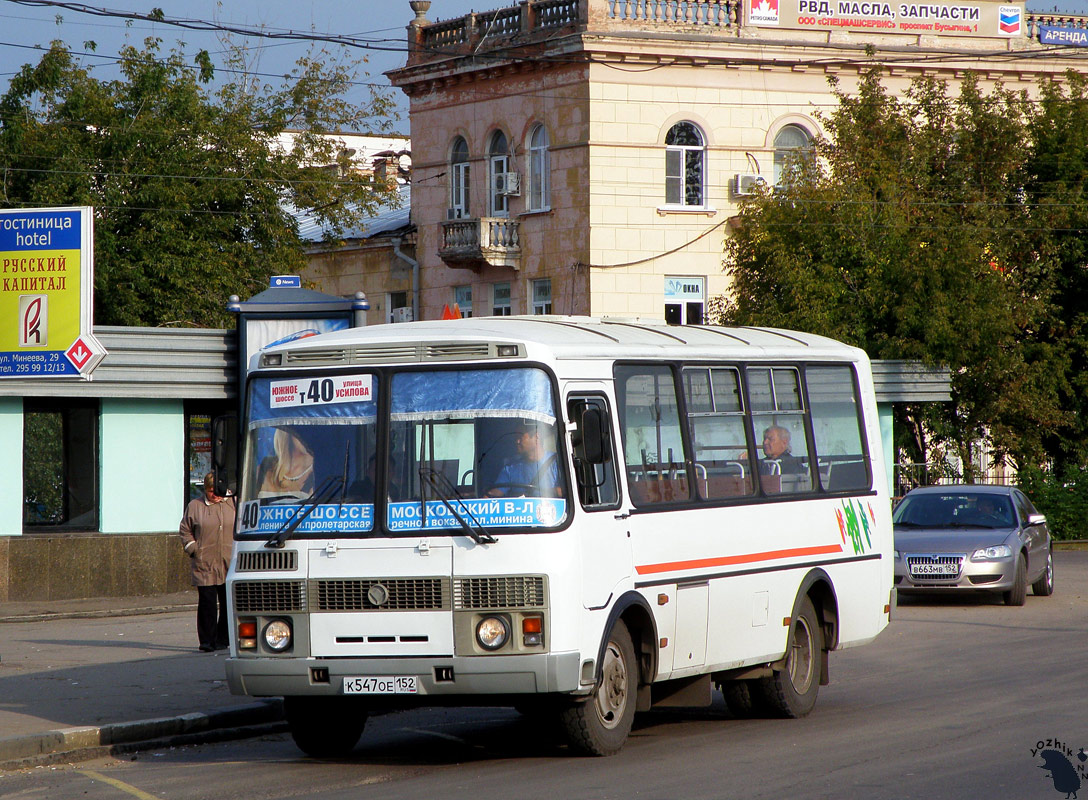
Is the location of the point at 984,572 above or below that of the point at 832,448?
below

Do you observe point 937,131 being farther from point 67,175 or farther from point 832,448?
point 832,448

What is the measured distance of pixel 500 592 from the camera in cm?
955

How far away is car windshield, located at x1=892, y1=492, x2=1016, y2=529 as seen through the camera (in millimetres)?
21641

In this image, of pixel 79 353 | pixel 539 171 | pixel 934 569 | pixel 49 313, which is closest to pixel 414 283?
pixel 539 171

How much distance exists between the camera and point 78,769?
10531 mm

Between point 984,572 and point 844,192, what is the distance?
1321 centimetres

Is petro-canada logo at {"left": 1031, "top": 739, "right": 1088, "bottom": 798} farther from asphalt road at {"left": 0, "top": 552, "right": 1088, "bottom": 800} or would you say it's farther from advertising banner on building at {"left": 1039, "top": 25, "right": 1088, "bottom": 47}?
advertising banner on building at {"left": 1039, "top": 25, "right": 1088, "bottom": 47}

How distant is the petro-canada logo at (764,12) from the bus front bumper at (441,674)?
30.7 m

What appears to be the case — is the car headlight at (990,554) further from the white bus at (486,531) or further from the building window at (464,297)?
the building window at (464,297)

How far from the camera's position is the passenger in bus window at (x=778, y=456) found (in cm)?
1212

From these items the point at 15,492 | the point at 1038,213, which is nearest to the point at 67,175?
the point at 15,492

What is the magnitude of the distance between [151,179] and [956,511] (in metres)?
17.1

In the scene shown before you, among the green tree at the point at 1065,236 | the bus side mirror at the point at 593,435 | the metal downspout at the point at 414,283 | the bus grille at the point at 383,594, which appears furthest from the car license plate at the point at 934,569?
the metal downspout at the point at 414,283

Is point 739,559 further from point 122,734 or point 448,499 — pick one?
point 122,734
